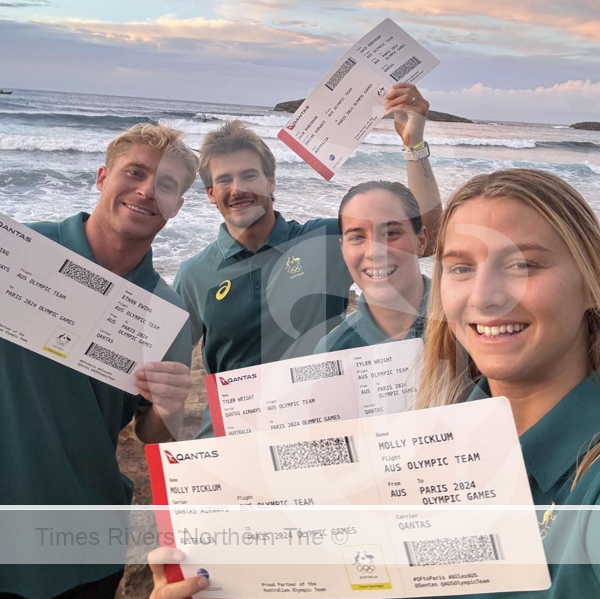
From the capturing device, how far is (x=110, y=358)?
3.76ft

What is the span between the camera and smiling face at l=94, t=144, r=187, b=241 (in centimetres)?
126

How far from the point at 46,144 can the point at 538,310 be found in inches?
40.0

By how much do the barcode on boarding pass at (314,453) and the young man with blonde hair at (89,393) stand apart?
42 centimetres

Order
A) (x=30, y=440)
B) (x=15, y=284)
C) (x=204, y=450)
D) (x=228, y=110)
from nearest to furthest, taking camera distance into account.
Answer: (x=204, y=450) → (x=15, y=284) → (x=228, y=110) → (x=30, y=440)

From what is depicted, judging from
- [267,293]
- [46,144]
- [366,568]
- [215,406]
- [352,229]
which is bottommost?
[366,568]

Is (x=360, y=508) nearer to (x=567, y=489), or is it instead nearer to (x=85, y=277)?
(x=567, y=489)

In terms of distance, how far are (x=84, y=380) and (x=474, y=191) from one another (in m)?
0.83

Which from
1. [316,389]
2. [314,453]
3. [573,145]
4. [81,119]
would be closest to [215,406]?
[316,389]

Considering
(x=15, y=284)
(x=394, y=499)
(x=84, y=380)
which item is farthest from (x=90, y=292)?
(x=394, y=499)

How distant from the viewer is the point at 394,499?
0.81m

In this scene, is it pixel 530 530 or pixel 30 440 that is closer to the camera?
pixel 530 530

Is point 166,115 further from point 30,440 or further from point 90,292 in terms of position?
point 30,440

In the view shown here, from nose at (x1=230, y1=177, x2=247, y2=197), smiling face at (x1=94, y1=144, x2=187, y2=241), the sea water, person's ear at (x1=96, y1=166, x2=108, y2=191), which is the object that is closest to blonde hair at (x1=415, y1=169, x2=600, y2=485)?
the sea water

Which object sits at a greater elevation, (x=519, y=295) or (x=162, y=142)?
(x=162, y=142)
